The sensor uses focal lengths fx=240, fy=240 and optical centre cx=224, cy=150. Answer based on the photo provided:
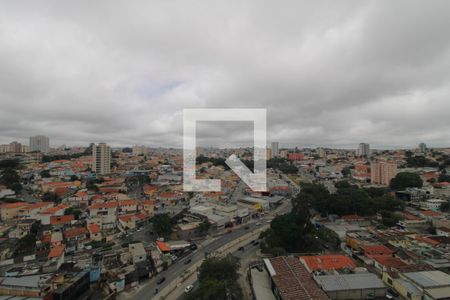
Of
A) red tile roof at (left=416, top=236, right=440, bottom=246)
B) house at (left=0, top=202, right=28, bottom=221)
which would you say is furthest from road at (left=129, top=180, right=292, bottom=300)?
house at (left=0, top=202, right=28, bottom=221)

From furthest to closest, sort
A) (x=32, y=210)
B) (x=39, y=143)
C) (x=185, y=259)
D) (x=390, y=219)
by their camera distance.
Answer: (x=39, y=143)
(x=32, y=210)
(x=390, y=219)
(x=185, y=259)

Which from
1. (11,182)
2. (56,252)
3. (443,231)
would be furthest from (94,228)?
(443,231)

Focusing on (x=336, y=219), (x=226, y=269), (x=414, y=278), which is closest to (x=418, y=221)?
(x=336, y=219)

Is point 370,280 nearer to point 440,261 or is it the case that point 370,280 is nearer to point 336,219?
point 440,261

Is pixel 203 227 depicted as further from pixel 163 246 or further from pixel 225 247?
pixel 163 246

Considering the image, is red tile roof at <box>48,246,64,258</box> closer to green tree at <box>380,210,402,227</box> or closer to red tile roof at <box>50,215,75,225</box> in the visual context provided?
red tile roof at <box>50,215,75,225</box>

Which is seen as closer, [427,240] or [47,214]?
[427,240]

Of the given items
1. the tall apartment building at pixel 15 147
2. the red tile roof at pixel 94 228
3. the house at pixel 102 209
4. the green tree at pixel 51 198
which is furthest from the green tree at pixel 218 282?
the tall apartment building at pixel 15 147
